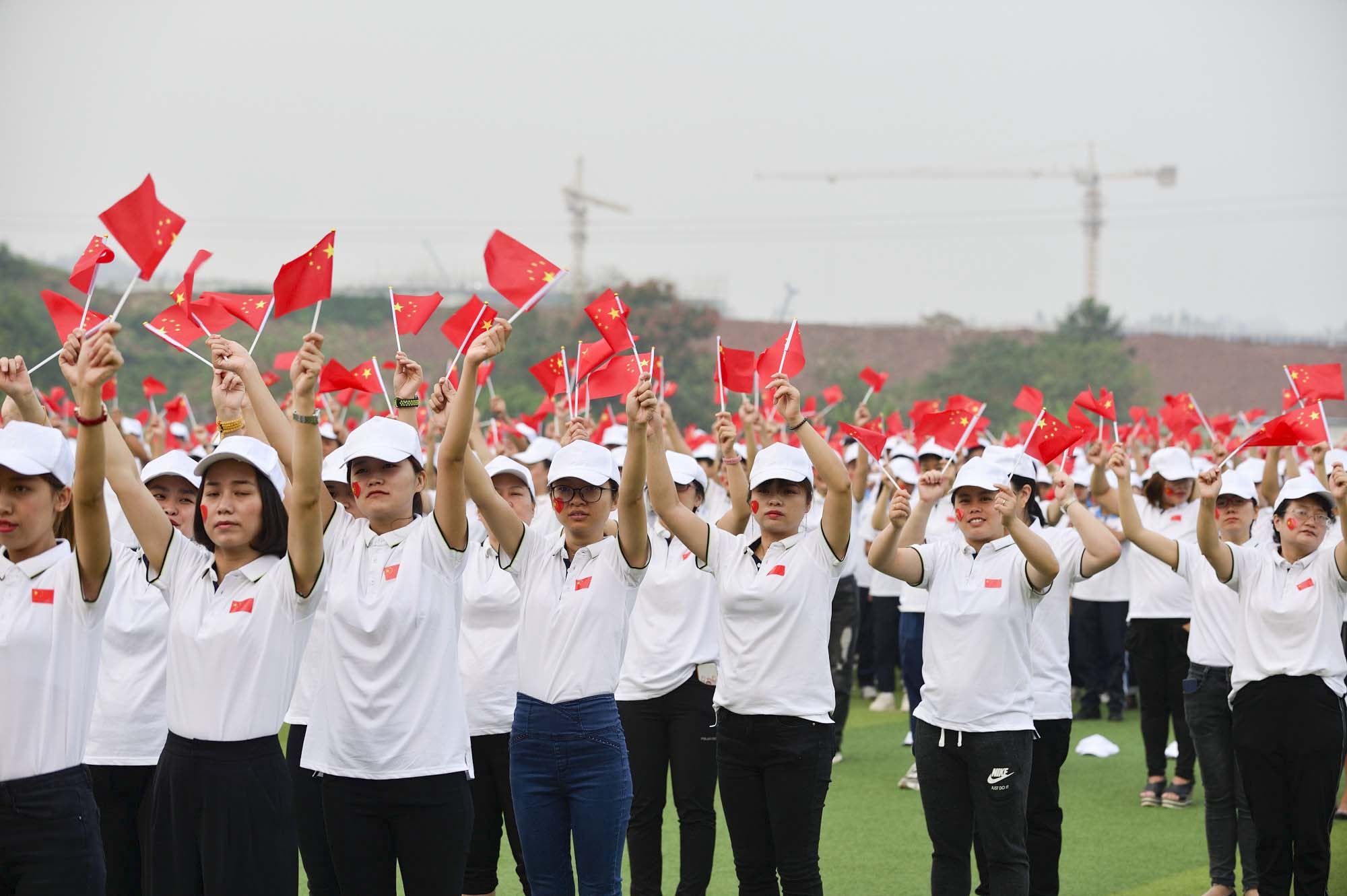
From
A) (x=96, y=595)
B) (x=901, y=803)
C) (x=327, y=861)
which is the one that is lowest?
(x=901, y=803)

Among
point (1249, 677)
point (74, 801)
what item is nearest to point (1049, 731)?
point (1249, 677)

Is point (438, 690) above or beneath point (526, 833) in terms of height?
above

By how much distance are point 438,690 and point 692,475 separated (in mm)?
3051

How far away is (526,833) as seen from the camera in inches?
219

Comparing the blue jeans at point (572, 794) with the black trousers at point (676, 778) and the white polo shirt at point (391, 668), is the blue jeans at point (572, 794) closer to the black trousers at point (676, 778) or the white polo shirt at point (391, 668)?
the white polo shirt at point (391, 668)

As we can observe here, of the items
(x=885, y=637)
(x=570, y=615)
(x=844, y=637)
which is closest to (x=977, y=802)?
(x=570, y=615)

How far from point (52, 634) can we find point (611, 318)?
10.2ft

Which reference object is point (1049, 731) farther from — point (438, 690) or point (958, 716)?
point (438, 690)

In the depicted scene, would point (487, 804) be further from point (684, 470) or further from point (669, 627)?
point (684, 470)

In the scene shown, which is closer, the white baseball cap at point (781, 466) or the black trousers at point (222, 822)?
the black trousers at point (222, 822)

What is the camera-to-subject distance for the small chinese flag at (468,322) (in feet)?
18.8

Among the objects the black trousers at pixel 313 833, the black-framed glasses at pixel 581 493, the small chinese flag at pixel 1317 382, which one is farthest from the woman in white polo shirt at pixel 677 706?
the small chinese flag at pixel 1317 382

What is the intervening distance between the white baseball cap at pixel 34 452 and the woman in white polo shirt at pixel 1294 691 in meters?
4.79

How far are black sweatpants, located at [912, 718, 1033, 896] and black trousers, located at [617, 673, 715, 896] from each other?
1.05m
